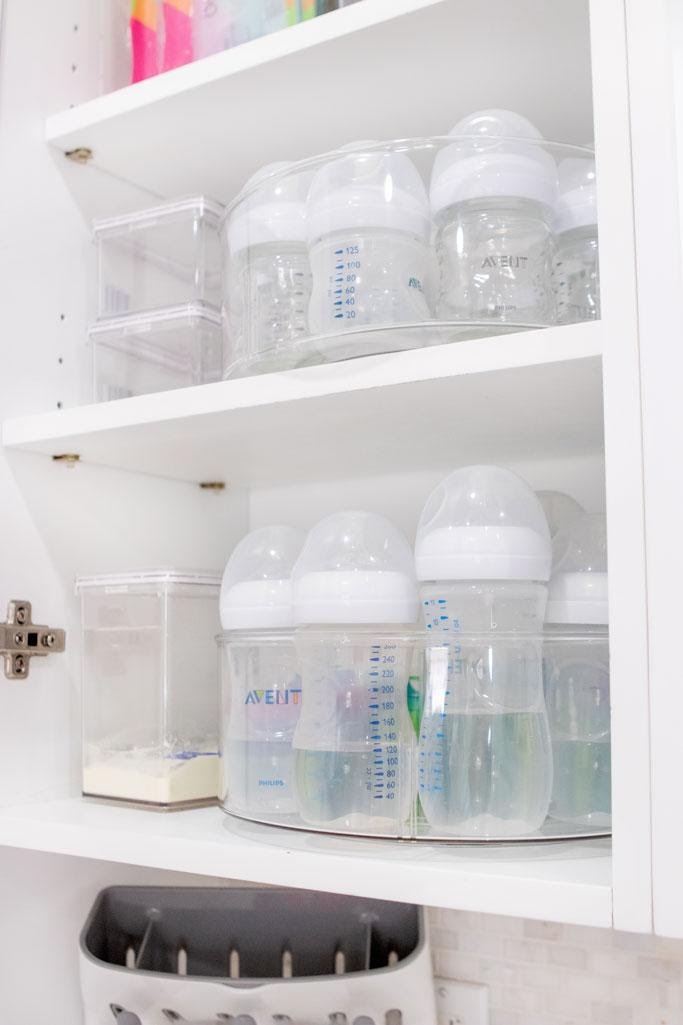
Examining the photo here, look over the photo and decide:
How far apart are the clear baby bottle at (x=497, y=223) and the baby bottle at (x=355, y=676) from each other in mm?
199

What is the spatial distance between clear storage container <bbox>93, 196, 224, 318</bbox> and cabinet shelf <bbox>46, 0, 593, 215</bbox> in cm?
7

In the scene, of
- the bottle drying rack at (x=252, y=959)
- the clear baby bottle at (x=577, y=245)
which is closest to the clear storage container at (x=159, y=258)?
the clear baby bottle at (x=577, y=245)

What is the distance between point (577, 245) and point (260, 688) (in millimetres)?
442

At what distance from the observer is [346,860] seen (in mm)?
705

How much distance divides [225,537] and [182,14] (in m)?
0.54

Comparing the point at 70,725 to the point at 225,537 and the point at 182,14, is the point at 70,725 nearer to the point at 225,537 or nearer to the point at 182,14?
the point at 225,537

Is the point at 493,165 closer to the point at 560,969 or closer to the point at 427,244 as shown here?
the point at 427,244

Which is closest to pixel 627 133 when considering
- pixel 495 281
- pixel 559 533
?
pixel 495 281

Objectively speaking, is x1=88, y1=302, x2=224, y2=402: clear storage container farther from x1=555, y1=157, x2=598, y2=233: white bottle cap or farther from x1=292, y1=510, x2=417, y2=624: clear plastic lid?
x1=555, y1=157, x2=598, y2=233: white bottle cap

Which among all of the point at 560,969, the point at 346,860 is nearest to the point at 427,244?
the point at 346,860

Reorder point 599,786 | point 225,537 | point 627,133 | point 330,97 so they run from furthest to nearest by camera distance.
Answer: point 225,537, point 330,97, point 599,786, point 627,133

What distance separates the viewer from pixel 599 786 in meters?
0.75

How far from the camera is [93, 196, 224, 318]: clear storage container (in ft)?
3.20

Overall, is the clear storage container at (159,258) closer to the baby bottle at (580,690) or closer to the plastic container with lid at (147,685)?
the plastic container with lid at (147,685)
